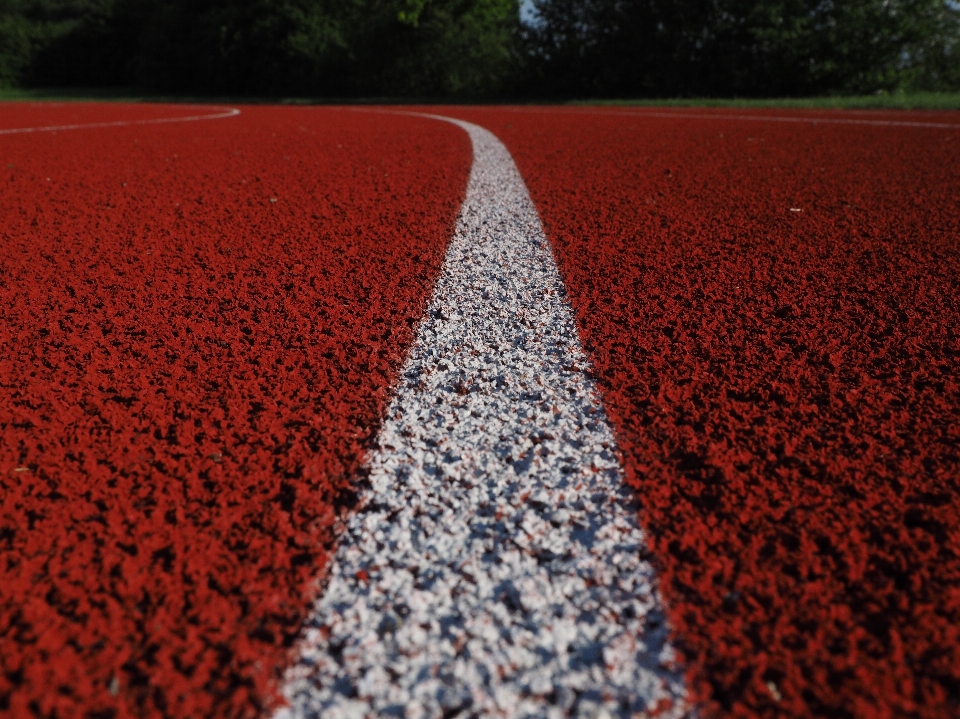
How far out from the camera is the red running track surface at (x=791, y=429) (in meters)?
1.00

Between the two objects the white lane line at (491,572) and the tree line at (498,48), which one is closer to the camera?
the white lane line at (491,572)

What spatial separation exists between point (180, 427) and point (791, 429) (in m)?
1.37

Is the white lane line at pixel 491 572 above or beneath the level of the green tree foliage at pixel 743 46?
beneath

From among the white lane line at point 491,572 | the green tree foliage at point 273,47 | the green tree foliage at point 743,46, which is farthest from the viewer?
the green tree foliage at point 273,47

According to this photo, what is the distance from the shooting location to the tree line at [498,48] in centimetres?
2206

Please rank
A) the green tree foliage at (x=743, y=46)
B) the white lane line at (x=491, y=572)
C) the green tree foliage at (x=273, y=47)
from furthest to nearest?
1. the green tree foliage at (x=273, y=47)
2. the green tree foliage at (x=743, y=46)
3. the white lane line at (x=491, y=572)

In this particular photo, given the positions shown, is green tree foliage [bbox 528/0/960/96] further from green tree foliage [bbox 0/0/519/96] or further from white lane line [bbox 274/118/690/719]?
white lane line [bbox 274/118/690/719]

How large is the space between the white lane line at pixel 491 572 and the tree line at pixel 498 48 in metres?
24.3

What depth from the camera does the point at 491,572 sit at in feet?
3.80

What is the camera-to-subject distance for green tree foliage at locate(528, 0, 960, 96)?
21812mm

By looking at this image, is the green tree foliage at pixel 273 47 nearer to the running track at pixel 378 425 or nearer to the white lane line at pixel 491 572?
the running track at pixel 378 425

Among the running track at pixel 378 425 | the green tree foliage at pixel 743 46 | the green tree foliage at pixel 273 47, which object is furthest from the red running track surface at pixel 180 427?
the green tree foliage at pixel 273 47

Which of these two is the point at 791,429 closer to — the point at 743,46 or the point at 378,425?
the point at 378,425

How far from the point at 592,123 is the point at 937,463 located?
950cm
